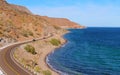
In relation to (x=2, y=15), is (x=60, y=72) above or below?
below

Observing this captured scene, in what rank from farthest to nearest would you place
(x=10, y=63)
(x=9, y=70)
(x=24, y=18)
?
(x=24, y=18)
(x=10, y=63)
(x=9, y=70)

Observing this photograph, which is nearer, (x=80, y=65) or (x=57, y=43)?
(x=80, y=65)

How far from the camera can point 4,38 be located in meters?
93.5

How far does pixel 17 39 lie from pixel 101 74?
57.7 meters

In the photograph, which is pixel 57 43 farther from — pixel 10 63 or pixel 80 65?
pixel 10 63

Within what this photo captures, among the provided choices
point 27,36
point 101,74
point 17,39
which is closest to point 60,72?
point 101,74

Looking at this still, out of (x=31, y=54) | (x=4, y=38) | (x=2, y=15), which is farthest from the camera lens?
(x=2, y=15)

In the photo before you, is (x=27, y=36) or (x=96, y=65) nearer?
(x=96, y=65)

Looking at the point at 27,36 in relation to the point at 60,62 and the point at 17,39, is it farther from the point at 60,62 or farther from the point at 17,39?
the point at 60,62

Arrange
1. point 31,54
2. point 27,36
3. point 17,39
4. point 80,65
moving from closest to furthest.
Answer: point 80,65
point 31,54
point 17,39
point 27,36

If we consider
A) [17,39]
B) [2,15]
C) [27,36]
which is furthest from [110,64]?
[2,15]

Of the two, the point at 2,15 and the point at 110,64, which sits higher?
the point at 2,15

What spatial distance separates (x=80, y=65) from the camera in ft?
219

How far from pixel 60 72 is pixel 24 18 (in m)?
101
